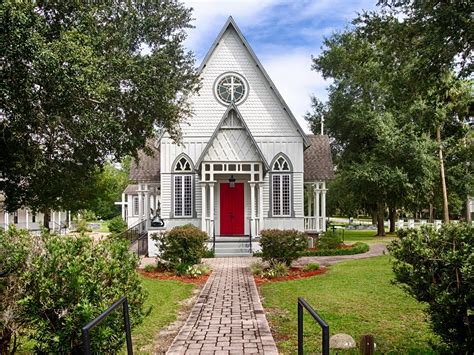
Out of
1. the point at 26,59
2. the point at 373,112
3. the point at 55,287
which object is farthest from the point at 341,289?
the point at 373,112

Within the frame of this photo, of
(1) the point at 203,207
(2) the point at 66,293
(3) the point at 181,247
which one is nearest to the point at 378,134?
(1) the point at 203,207

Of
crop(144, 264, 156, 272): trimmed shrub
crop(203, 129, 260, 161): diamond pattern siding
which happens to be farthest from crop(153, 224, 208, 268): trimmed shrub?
crop(203, 129, 260, 161): diamond pattern siding

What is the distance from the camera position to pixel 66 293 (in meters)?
5.12

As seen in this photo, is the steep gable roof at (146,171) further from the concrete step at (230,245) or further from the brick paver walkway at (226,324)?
the brick paver walkway at (226,324)

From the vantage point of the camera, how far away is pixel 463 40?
11.2 meters

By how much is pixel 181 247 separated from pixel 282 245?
3296mm

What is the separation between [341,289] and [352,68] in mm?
24262

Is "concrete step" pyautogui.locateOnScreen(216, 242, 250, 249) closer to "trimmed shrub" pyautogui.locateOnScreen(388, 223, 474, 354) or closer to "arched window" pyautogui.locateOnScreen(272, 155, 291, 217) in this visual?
"arched window" pyautogui.locateOnScreen(272, 155, 291, 217)

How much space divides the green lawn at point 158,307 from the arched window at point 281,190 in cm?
993

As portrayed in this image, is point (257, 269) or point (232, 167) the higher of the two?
point (232, 167)

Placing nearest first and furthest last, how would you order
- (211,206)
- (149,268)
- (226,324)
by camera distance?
(226,324) → (149,268) → (211,206)

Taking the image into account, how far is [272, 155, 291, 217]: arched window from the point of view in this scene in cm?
2247

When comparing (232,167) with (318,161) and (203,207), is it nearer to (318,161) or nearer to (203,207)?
(203,207)

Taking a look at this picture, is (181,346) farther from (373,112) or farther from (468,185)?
(468,185)
